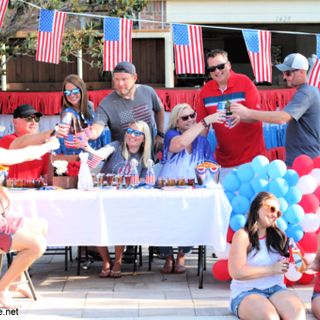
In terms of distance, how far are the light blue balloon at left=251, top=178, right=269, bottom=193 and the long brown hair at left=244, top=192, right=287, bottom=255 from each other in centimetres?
55

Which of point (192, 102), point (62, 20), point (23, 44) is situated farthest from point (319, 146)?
point (23, 44)

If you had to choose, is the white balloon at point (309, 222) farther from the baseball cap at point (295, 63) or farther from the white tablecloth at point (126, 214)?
the baseball cap at point (295, 63)

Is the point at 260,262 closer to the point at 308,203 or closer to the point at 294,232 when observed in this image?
the point at 294,232

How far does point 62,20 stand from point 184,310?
16.4 feet

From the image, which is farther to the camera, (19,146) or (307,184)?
(19,146)

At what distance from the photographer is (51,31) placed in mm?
10031

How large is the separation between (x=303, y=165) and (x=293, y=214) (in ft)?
1.85

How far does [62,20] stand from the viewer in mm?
9945

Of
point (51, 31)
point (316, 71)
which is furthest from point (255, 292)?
point (51, 31)

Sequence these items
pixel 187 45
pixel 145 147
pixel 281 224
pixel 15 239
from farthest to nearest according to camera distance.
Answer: pixel 187 45
pixel 145 147
pixel 281 224
pixel 15 239

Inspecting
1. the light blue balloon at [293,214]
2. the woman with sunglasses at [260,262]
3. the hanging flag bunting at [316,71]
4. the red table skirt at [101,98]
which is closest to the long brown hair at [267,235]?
the woman with sunglasses at [260,262]

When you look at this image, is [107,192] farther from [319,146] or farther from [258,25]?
[258,25]

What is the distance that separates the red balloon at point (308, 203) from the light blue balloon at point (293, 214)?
328 millimetres

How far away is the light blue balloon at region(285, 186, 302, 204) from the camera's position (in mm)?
6211
